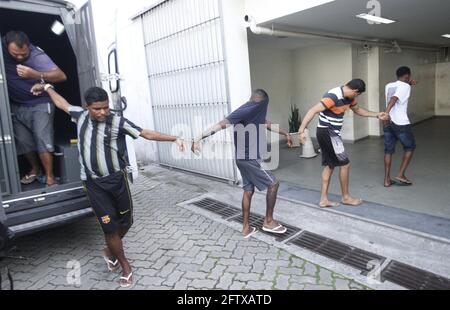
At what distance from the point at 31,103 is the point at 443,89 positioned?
14200 millimetres

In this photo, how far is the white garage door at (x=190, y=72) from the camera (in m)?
5.65

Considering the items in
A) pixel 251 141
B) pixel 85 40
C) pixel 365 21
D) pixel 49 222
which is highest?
pixel 365 21

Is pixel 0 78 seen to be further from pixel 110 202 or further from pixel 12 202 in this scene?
pixel 110 202

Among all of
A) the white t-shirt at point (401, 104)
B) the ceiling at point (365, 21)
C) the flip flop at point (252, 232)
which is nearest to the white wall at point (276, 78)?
the ceiling at point (365, 21)

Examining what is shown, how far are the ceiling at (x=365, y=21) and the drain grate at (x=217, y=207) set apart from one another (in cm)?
294

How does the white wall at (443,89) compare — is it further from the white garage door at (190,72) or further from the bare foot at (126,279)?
the bare foot at (126,279)

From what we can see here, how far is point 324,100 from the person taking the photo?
4156 mm

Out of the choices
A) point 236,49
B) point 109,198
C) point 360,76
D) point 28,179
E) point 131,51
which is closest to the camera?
point 109,198

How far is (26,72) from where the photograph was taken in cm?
364

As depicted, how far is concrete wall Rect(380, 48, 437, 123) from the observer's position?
366 inches

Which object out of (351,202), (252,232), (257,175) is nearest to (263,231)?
(252,232)

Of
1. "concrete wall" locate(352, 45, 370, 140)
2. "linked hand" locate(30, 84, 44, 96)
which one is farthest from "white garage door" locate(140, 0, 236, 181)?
"concrete wall" locate(352, 45, 370, 140)

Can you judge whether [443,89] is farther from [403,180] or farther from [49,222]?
[49,222]
